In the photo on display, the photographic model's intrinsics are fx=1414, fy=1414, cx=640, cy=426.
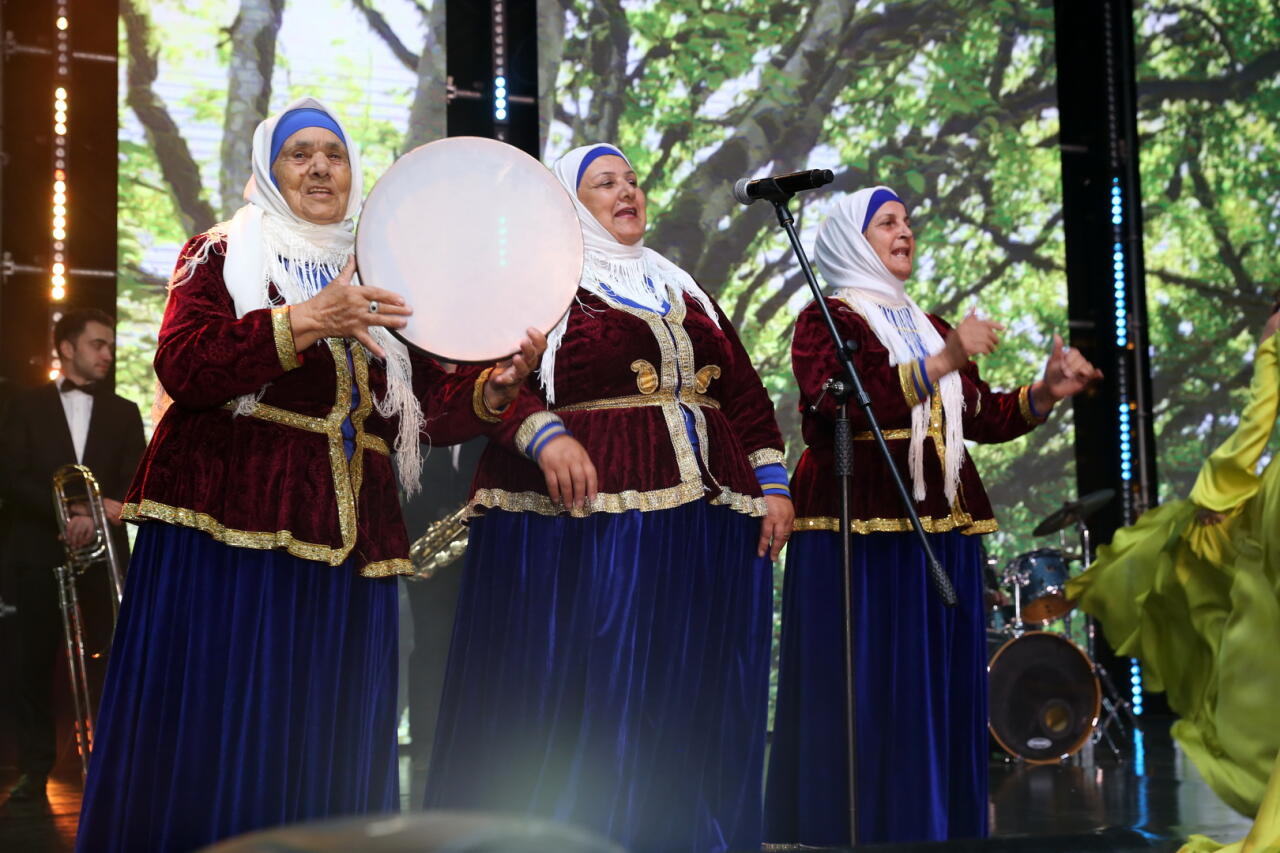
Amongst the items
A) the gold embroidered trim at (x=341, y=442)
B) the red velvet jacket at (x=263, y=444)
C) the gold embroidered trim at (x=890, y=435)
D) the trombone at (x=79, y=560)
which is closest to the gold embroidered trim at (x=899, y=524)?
the gold embroidered trim at (x=890, y=435)

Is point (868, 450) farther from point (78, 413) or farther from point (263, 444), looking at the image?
point (78, 413)

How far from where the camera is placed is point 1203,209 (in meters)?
7.18

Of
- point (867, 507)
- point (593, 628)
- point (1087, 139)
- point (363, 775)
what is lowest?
point (363, 775)

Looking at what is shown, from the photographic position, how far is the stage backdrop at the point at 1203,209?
23.4ft

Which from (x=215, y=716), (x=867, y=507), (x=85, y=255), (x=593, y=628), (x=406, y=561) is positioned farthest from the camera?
(x=85, y=255)

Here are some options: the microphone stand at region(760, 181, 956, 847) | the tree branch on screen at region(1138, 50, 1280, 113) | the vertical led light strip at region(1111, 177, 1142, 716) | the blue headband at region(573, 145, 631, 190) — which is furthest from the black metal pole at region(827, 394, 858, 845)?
the tree branch on screen at region(1138, 50, 1280, 113)

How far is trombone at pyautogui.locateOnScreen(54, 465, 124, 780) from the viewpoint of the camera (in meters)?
4.93

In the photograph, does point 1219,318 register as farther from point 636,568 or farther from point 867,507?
point 636,568

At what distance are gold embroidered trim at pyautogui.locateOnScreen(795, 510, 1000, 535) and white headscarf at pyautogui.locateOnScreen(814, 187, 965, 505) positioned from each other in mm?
59

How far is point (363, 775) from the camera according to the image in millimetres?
2619

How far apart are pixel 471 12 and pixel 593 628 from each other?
135 inches

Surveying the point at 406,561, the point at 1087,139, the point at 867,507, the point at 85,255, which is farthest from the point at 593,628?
the point at 1087,139

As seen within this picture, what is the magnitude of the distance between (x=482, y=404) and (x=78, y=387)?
294 centimetres

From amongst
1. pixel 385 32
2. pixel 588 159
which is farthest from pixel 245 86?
pixel 588 159
